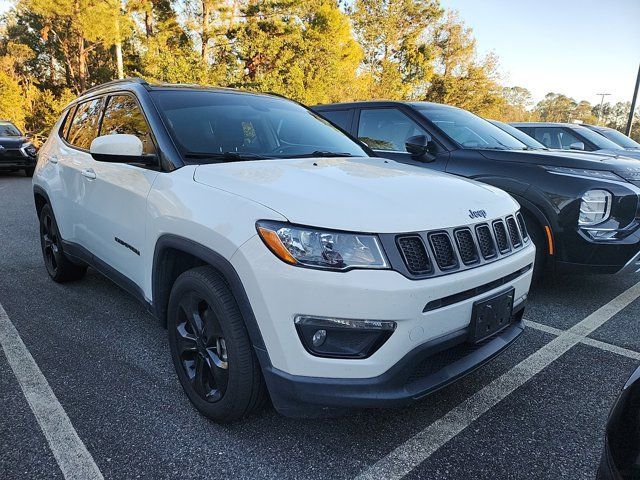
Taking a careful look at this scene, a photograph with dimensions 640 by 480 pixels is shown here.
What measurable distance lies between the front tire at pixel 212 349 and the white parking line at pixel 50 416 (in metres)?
0.52

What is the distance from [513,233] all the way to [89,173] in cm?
273

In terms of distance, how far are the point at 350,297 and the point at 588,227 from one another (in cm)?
289

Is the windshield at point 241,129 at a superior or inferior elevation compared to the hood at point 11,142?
superior

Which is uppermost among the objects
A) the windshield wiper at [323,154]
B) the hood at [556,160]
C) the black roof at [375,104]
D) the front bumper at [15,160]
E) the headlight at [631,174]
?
the black roof at [375,104]

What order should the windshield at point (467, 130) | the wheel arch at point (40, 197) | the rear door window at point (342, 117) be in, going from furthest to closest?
the rear door window at point (342, 117) < the windshield at point (467, 130) < the wheel arch at point (40, 197)

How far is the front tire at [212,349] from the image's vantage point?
1959mm

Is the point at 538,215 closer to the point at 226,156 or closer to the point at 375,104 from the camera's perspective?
the point at 375,104

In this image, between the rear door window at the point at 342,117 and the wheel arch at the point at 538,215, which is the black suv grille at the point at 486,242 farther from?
the rear door window at the point at 342,117

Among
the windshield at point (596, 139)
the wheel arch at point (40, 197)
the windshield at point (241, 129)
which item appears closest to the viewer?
the windshield at point (241, 129)

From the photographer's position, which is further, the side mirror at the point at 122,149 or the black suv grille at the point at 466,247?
the side mirror at the point at 122,149

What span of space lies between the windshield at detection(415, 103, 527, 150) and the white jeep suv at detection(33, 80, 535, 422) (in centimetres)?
204

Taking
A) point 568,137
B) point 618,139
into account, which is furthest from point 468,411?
point 618,139

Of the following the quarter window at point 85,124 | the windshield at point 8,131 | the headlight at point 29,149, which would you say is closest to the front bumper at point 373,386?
the quarter window at point 85,124

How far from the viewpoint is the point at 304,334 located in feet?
5.84
